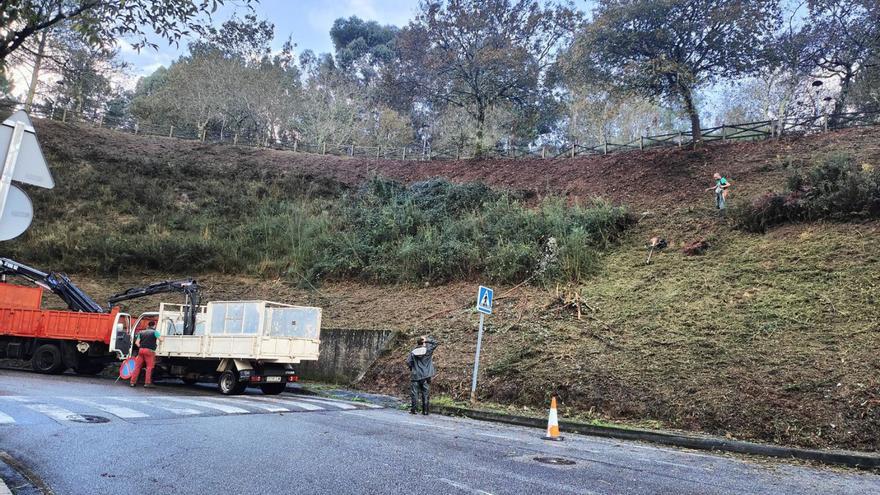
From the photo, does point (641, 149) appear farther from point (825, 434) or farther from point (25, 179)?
point (25, 179)

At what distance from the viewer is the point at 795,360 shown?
10367 mm

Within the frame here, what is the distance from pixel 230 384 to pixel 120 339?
17.1 ft

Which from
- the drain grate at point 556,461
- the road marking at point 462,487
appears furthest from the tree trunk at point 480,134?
the road marking at point 462,487

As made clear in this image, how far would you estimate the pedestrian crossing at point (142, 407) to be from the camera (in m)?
9.05

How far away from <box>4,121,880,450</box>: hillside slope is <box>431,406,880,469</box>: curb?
0.49 metres

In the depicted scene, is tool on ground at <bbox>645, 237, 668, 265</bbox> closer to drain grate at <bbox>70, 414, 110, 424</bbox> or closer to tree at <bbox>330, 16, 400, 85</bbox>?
drain grate at <bbox>70, 414, 110, 424</bbox>

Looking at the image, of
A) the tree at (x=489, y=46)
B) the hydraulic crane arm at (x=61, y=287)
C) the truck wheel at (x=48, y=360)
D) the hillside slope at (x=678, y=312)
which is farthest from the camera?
the tree at (x=489, y=46)

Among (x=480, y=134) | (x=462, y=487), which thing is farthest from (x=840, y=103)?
(x=462, y=487)

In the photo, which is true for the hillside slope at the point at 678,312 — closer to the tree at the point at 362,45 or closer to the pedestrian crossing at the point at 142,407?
the pedestrian crossing at the point at 142,407

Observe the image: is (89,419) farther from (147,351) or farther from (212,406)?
(147,351)

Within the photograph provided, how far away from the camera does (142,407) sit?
34.9ft

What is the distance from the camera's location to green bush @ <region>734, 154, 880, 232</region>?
49.7ft

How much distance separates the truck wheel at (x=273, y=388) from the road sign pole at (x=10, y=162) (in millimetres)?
11112

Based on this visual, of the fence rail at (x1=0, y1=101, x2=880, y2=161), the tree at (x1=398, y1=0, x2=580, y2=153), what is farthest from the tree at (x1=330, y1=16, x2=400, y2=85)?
the tree at (x1=398, y1=0, x2=580, y2=153)
